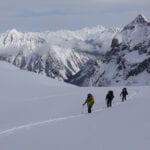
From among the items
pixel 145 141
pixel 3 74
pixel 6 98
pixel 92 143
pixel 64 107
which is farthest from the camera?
pixel 3 74

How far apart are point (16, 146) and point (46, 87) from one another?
4709 centimetres

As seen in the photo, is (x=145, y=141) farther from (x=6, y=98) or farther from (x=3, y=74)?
(x=3, y=74)

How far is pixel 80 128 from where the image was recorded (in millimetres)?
21766

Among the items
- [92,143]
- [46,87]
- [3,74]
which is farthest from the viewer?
[3,74]

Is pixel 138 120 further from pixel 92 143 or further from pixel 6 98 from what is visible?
pixel 6 98

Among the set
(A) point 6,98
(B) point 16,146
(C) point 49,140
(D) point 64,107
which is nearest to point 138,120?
(C) point 49,140

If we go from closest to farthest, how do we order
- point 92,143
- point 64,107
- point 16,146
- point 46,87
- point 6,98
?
point 92,143 < point 16,146 < point 64,107 < point 6,98 < point 46,87

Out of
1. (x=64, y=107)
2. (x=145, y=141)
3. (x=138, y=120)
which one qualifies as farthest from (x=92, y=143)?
(x=64, y=107)

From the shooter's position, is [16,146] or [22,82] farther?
[22,82]

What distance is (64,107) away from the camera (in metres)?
40.4

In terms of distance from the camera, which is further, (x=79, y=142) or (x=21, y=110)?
(x=21, y=110)

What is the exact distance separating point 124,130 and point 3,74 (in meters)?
54.7

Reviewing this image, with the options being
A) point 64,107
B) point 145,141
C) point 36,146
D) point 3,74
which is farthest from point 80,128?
point 3,74

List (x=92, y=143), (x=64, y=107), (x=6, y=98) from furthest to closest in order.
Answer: (x=6, y=98)
(x=64, y=107)
(x=92, y=143)
